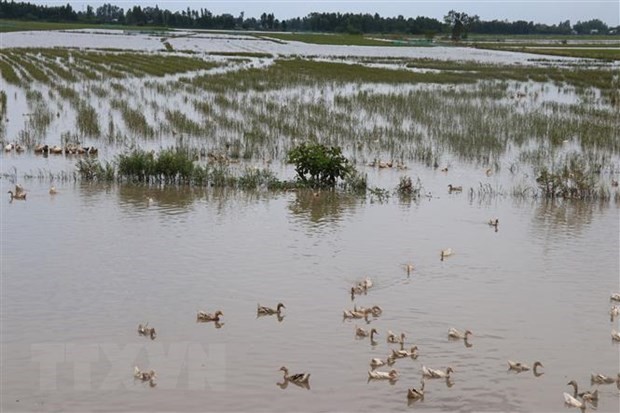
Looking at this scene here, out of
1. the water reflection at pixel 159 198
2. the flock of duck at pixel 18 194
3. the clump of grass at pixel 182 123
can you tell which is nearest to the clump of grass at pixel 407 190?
the water reflection at pixel 159 198

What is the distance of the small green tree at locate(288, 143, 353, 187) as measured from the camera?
14695 millimetres

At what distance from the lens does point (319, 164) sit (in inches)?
578

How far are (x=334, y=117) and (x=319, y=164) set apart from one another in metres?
8.89

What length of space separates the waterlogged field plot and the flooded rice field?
131 mm

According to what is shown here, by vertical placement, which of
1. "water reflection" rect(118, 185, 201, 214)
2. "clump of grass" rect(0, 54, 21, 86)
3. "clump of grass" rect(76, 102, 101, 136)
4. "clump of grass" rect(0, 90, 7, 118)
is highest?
"clump of grass" rect(0, 54, 21, 86)

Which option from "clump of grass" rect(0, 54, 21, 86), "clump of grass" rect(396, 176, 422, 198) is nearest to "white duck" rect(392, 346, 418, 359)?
"clump of grass" rect(396, 176, 422, 198)

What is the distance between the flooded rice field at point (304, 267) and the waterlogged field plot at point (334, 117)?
0.13 metres

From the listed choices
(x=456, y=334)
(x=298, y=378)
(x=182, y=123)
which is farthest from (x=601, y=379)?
(x=182, y=123)

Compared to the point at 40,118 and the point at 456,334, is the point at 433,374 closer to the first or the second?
the point at 456,334

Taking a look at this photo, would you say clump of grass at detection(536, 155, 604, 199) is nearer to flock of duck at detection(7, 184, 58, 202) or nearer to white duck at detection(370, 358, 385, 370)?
flock of duck at detection(7, 184, 58, 202)

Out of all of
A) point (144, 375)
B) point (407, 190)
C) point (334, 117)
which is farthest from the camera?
point (334, 117)

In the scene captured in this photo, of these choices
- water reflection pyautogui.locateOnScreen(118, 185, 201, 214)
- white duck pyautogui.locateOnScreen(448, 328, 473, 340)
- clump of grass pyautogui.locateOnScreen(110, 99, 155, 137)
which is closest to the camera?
white duck pyautogui.locateOnScreen(448, 328, 473, 340)

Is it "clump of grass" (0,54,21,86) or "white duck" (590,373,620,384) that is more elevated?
"clump of grass" (0,54,21,86)

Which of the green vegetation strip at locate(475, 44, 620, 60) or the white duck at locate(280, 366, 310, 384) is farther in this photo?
the green vegetation strip at locate(475, 44, 620, 60)
